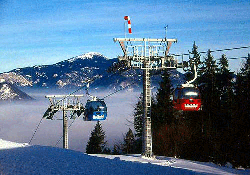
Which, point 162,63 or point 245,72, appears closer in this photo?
point 162,63

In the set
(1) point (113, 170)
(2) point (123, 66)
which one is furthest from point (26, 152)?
(2) point (123, 66)

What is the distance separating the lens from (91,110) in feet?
113

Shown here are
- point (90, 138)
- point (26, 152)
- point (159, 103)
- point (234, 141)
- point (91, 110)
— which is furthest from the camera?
point (90, 138)

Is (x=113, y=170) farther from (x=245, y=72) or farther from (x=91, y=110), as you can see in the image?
(x=245, y=72)

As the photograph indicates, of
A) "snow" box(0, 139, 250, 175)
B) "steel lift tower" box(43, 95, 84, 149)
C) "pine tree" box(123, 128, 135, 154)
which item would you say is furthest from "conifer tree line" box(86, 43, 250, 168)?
"snow" box(0, 139, 250, 175)

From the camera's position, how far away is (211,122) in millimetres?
63594

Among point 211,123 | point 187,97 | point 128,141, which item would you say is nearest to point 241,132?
point 211,123

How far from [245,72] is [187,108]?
51.1 m

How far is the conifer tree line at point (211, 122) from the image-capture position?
2197 inches

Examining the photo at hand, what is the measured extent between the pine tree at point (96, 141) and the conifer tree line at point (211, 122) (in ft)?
77.4

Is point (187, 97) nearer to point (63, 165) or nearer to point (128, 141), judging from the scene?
point (63, 165)

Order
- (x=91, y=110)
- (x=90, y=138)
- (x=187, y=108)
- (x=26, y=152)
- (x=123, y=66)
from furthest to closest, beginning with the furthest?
(x=90, y=138) < (x=91, y=110) < (x=123, y=66) < (x=187, y=108) < (x=26, y=152)

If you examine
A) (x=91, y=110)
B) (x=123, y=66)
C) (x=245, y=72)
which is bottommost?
(x=91, y=110)

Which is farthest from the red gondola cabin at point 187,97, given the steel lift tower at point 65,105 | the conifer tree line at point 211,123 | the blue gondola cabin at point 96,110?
the conifer tree line at point 211,123
